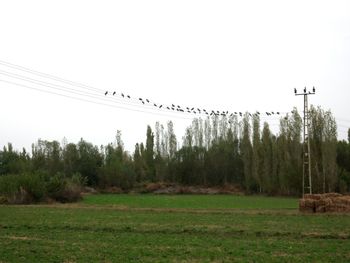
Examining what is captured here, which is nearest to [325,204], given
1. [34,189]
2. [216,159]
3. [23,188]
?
[34,189]

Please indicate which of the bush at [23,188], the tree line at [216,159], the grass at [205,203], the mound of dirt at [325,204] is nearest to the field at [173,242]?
the mound of dirt at [325,204]

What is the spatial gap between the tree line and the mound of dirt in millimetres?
30150

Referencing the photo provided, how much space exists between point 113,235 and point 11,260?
741 centimetres

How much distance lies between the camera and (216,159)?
304 ft

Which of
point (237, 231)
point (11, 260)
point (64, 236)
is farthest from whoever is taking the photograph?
point (237, 231)

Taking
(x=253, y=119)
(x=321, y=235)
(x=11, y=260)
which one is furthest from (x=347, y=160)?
(x=11, y=260)

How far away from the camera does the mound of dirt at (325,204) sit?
36.3 metres

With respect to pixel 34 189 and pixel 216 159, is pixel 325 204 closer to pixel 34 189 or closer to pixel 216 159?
pixel 34 189

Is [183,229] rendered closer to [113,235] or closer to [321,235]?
[113,235]

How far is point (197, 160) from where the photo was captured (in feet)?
310

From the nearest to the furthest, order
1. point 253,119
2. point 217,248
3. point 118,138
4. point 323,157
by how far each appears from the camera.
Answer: point 217,248
point 323,157
point 253,119
point 118,138

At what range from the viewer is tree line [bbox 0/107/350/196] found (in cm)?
A: 6838

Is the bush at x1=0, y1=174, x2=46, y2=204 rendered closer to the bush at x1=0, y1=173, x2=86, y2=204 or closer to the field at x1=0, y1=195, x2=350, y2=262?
the bush at x1=0, y1=173, x2=86, y2=204

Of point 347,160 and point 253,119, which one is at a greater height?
→ point 253,119
